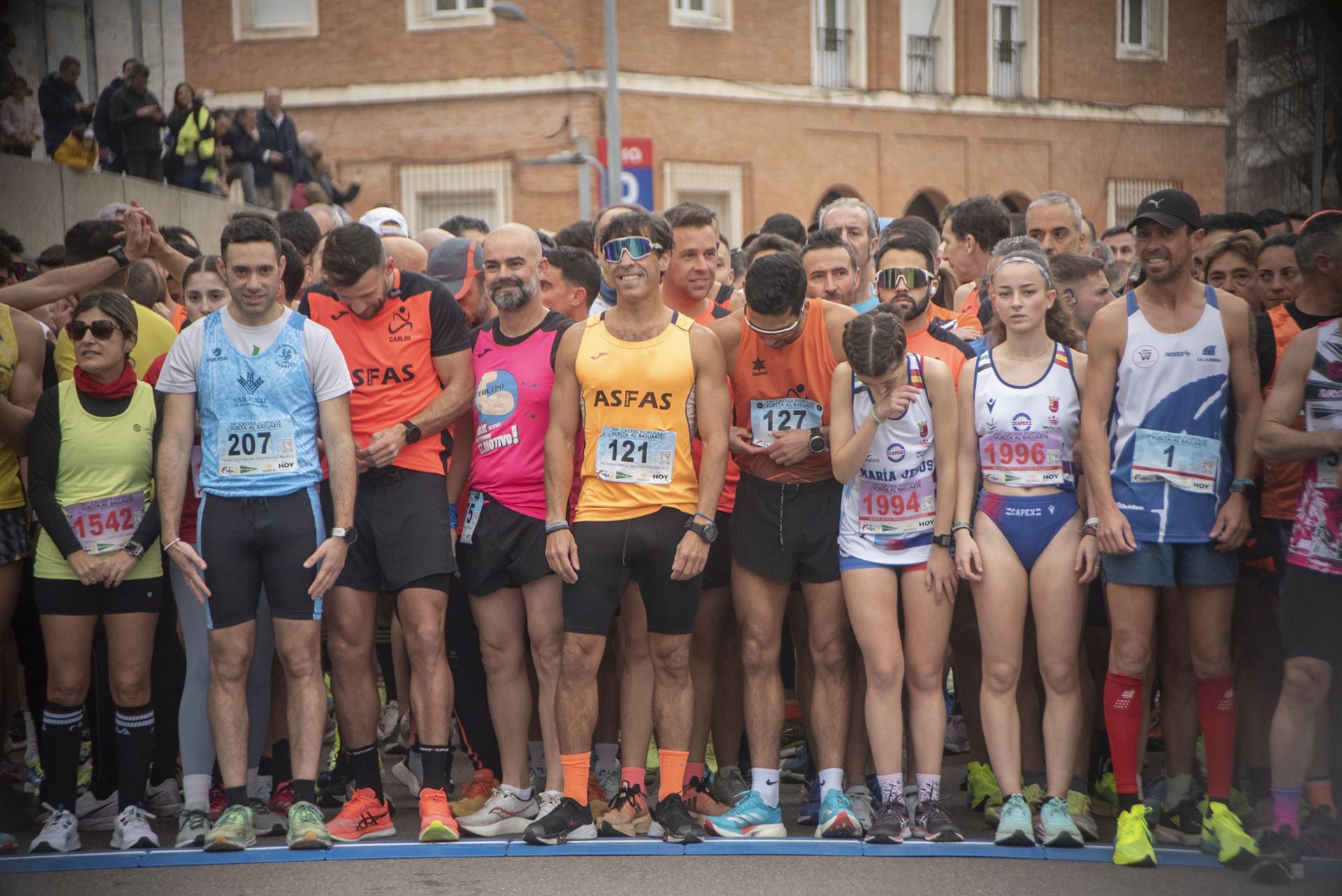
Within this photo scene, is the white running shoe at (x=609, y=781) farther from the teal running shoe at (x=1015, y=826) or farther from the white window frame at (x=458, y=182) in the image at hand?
the white window frame at (x=458, y=182)

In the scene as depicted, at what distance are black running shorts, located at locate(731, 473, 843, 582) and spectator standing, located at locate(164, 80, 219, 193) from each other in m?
11.3

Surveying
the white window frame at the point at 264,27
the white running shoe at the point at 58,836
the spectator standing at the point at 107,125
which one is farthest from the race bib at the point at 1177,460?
the white window frame at the point at 264,27

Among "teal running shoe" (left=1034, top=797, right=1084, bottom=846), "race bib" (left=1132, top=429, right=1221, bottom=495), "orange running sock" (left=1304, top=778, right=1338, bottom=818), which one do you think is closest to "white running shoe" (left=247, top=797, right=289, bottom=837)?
"teal running shoe" (left=1034, top=797, right=1084, bottom=846)

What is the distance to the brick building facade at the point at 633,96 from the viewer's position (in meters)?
21.6

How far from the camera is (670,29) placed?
2181cm

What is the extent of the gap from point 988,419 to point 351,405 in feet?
8.38

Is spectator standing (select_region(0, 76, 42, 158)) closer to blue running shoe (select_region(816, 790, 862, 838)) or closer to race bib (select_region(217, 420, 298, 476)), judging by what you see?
race bib (select_region(217, 420, 298, 476))

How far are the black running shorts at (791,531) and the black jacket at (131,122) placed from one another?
33.2 feet

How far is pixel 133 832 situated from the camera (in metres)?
5.50

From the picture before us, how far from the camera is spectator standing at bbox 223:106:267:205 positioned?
16406 mm

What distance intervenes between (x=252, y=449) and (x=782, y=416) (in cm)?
206

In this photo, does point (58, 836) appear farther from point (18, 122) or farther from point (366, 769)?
point (18, 122)

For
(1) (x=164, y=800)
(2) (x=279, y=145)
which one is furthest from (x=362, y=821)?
(2) (x=279, y=145)

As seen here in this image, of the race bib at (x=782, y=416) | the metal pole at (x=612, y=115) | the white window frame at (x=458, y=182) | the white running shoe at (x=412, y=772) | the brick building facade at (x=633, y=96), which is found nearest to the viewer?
the race bib at (x=782, y=416)
